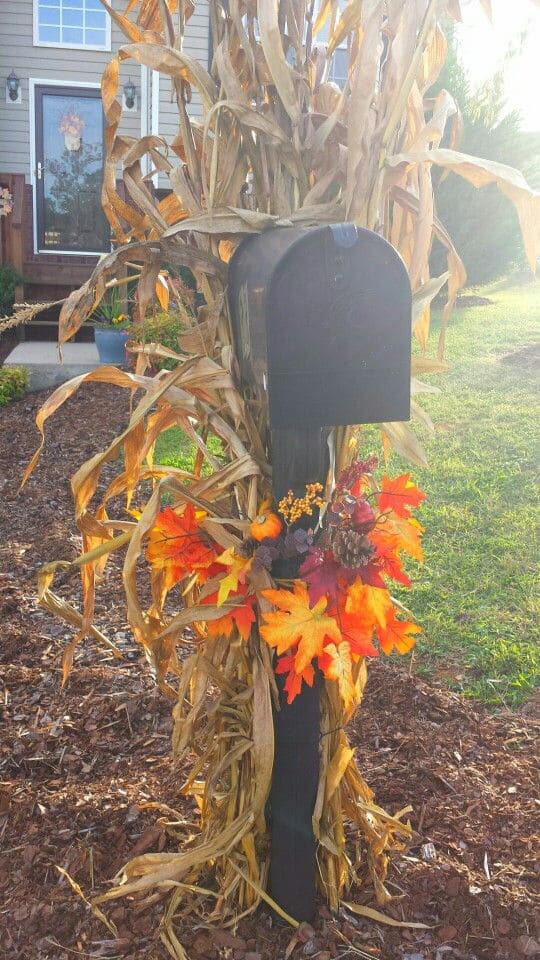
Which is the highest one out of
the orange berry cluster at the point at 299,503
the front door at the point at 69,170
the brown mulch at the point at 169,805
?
the front door at the point at 69,170

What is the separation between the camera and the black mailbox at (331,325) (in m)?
1.48

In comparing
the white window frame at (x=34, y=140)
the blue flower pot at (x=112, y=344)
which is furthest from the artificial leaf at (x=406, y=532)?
the white window frame at (x=34, y=140)

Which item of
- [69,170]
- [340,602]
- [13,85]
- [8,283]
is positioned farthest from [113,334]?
[340,602]

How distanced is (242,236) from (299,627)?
2.44 ft

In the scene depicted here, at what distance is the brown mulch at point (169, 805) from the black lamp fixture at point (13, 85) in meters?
9.39

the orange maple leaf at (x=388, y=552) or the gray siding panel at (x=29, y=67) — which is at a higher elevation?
the gray siding panel at (x=29, y=67)

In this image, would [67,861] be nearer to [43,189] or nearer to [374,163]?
[374,163]

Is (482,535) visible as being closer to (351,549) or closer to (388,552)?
(388,552)

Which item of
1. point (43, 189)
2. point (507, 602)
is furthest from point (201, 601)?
point (43, 189)

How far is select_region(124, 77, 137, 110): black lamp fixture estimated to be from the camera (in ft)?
36.1

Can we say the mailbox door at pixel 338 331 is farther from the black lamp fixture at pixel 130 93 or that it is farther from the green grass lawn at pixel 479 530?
the black lamp fixture at pixel 130 93

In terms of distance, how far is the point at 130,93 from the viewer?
11047 mm

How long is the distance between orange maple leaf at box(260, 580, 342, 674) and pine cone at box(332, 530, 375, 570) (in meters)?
0.08

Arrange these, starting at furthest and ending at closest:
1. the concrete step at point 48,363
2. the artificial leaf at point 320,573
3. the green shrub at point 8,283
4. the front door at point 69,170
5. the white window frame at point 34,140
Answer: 1. the front door at point 69,170
2. the white window frame at point 34,140
3. the green shrub at point 8,283
4. the concrete step at point 48,363
5. the artificial leaf at point 320,573
